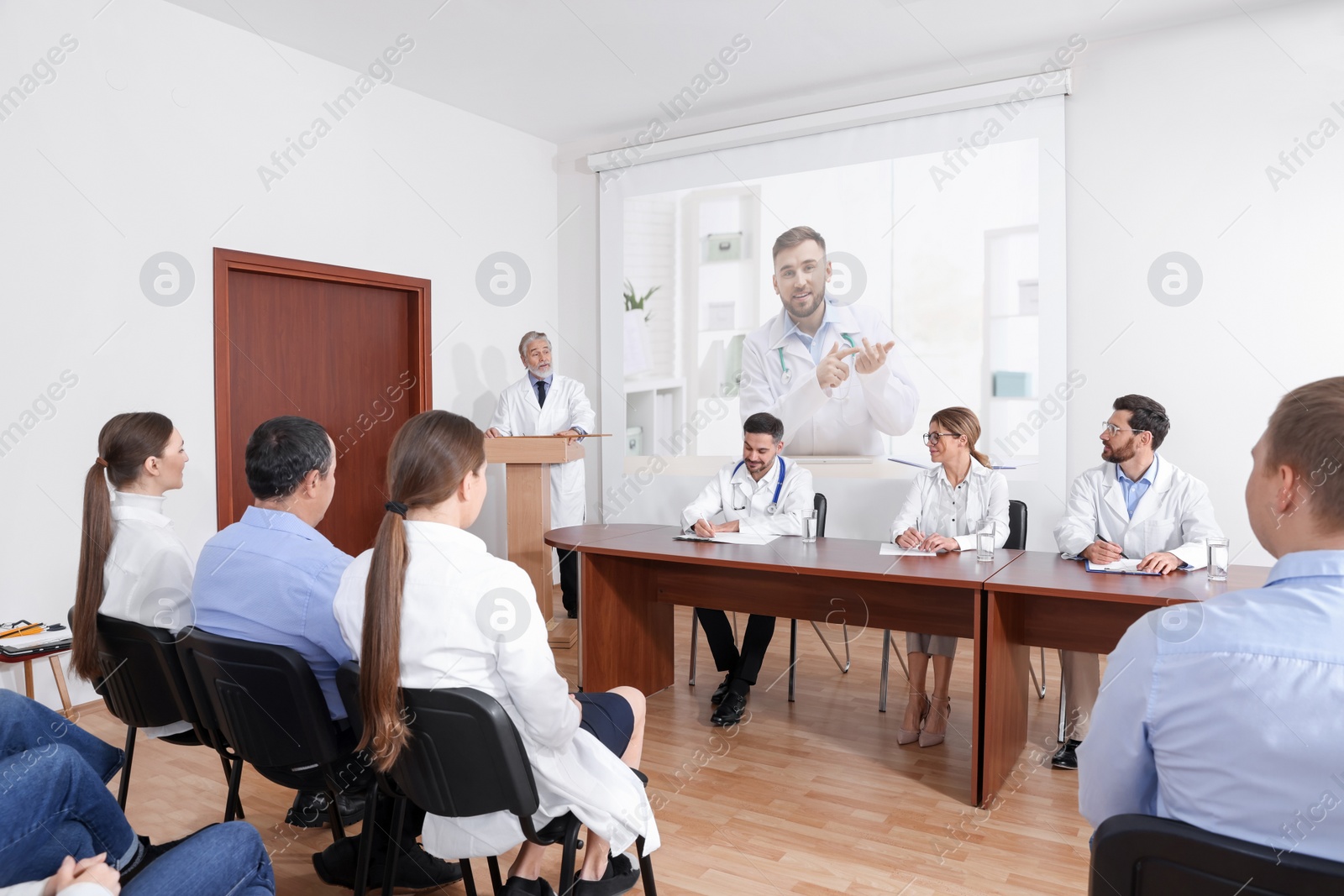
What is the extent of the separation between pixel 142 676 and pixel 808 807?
195 cm

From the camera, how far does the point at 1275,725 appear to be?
1.02 m

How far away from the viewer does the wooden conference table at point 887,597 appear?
267 cm

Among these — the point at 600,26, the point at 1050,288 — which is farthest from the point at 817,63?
the point at 1050,288

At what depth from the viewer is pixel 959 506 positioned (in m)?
3.50

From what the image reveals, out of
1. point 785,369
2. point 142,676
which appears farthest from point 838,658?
point 142,676

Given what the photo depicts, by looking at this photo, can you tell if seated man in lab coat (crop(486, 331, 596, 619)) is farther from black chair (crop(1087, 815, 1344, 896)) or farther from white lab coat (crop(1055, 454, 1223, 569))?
black chair (crop(1087, 815, 1344, 896))

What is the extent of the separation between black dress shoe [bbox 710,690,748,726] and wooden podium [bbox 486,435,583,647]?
1241mm

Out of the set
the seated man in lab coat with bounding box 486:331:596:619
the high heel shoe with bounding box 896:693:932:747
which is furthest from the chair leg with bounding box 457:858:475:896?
the seated man in lab coat with bounding box 486:331:596:619

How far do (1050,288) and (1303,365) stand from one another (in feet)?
3.99

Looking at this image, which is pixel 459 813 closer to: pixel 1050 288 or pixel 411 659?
pixel 411 659

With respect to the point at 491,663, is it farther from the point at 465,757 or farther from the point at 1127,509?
the point at 1127,509

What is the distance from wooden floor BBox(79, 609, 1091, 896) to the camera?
2.35 m

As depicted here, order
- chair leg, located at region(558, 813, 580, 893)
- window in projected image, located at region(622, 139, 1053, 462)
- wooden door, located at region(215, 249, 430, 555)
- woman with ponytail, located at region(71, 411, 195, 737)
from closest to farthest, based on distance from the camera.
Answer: chair leg, located at region(558, 813, 580, 893) → woman with ponytail, located at region(71, 411, 195, 737) → wooden door, located at region(215, 249, 430, 555) → window in projected image, located at region(622, 139, 1053, 462)

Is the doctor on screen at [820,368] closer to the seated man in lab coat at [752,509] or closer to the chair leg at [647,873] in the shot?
the seated man in lab coat at [752,509]
